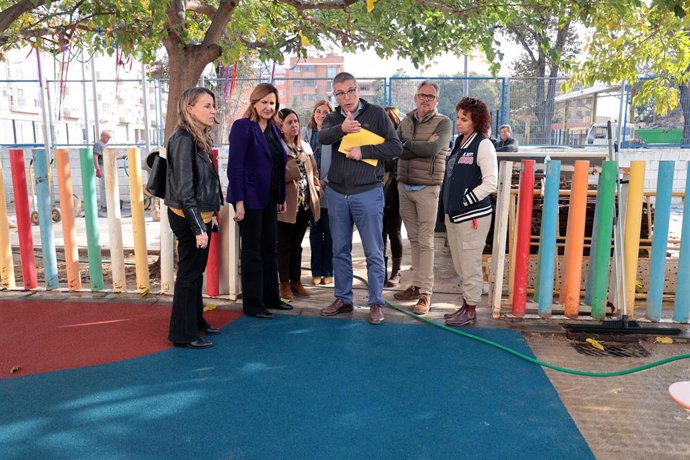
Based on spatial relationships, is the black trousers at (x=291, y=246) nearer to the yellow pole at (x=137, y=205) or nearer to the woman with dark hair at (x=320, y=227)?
the woman with dark hair at (x=320, y=227)

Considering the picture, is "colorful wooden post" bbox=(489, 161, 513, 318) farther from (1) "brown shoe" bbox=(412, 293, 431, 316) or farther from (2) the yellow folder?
(2) the yellow folder

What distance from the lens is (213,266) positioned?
5.41 metres

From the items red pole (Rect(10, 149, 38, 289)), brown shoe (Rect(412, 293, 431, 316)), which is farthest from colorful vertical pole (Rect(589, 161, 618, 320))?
red pole (Rect(10, 149, 38, 289))

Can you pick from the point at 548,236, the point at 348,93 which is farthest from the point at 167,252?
the point at 548,236

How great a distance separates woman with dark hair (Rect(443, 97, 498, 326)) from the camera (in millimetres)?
4430

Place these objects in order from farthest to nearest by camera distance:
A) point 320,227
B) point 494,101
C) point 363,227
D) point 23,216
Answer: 1. point 494,101
2. point 320,227
3. point 23,216
4. point 363,227

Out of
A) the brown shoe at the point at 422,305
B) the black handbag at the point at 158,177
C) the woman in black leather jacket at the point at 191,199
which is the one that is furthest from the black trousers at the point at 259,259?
the brown shoe at the point at 422,305

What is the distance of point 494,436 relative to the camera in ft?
9.80

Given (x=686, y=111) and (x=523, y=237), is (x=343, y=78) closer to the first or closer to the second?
(x=523, y=237)

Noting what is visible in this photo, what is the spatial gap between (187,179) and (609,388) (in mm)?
3202

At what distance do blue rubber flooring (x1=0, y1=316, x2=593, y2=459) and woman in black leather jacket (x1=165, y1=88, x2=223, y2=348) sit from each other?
278 millimetres

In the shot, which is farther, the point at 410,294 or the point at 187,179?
the point at 410,294

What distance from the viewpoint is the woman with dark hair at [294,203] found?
5.34m

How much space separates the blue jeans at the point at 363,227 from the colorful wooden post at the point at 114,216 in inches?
86.3
